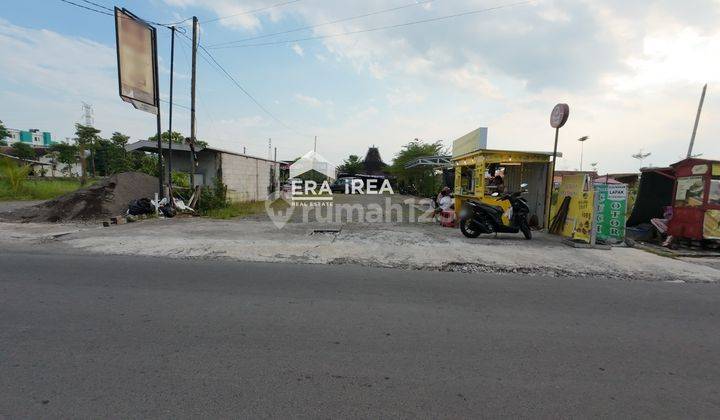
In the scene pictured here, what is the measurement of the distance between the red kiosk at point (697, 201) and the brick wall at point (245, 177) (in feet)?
54.1

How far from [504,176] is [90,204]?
48.2ft

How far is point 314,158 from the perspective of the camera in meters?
32.1

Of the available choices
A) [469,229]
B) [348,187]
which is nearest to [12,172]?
[469,229]

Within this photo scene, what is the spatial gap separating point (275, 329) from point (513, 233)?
843 centimetres

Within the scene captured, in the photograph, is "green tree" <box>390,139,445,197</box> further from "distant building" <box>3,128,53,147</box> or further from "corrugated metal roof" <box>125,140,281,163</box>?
"distant building" <box>3,128,53,147</box>

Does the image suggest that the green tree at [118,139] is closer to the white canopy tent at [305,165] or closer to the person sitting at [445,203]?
the white canopy tent at [305,165]

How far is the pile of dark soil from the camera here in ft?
38.8

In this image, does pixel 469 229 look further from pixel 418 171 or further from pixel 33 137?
pixel 33 137

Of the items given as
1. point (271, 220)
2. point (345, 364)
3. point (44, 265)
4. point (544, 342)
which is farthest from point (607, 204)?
point (44, 265)

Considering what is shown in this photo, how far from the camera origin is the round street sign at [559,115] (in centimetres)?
962

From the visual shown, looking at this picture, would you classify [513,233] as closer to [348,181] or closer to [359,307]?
[359,307]

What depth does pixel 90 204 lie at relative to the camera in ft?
40.2

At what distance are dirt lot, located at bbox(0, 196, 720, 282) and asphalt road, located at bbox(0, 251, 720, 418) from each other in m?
1.27

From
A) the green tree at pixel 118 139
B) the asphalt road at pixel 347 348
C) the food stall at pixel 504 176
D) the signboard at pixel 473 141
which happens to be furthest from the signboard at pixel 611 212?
the green tree at pixel 118 139
